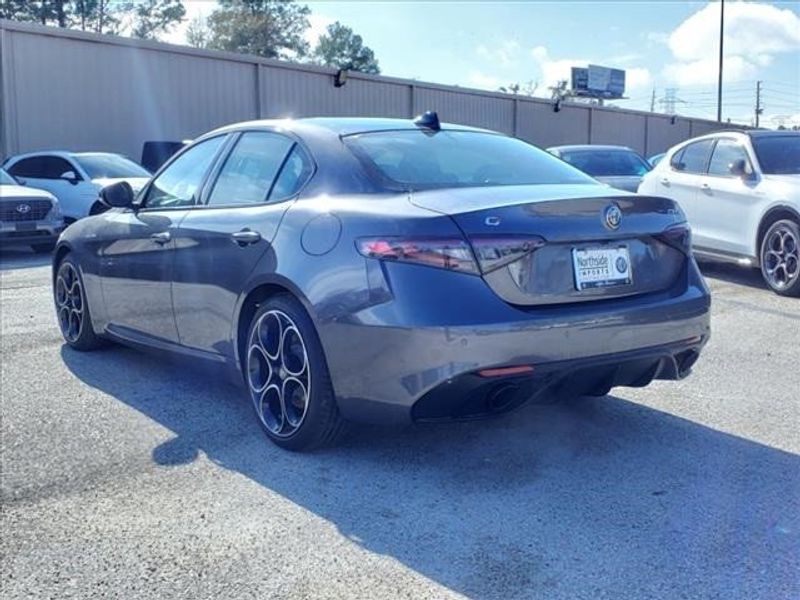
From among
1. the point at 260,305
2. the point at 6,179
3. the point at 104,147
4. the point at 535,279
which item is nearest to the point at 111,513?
the point at 260,305

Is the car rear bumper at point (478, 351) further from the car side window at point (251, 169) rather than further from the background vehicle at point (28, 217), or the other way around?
the background vehicle at point (28, 217)

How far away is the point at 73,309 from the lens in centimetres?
616

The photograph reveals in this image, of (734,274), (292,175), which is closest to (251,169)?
(292,175)

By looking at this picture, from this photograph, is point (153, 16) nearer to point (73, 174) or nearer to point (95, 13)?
point (95, 13)

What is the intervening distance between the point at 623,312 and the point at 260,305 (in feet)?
5.41

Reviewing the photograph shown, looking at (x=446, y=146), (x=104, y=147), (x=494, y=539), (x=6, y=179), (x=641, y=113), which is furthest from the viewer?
(x=641, y=113)

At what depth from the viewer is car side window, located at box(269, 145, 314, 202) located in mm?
4266

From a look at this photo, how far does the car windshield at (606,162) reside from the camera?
14.3 meters

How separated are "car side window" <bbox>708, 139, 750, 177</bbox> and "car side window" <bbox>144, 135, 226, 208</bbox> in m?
5.92

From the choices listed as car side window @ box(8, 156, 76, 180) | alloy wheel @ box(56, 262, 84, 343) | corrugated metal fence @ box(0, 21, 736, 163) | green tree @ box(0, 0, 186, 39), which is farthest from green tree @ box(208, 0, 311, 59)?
alloy wheel @ box(56, 262, 84, 343)

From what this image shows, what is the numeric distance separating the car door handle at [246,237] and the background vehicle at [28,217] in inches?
372

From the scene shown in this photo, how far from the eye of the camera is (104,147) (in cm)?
2142

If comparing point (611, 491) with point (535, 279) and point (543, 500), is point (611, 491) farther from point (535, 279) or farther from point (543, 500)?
point (535, 279)

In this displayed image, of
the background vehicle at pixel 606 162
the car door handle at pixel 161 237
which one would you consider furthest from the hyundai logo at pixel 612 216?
the background vehicle at pixel 606 162
